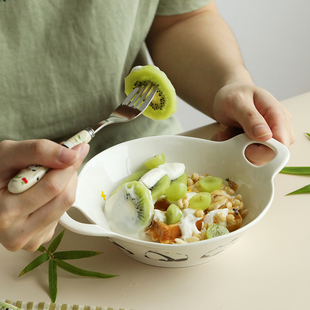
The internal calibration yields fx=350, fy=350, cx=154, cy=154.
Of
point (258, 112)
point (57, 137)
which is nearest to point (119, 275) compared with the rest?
point (258, 112)

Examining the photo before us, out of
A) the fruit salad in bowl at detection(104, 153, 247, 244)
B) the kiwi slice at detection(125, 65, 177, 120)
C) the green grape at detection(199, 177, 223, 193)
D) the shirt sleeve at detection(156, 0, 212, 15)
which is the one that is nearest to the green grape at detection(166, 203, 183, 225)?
the fruit salad in bowl at detection(104, 153, 247, 244)

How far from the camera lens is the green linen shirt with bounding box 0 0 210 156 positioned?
1052mm

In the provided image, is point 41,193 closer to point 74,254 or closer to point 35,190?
point 35,190

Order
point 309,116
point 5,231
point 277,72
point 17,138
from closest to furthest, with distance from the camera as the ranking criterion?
point 5,231 → point 17,138 → point 309,116 → point 277,72

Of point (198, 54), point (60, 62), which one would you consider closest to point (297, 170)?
point (198, 54)

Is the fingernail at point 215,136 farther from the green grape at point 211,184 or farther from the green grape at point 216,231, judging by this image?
the green grape at point 216,231

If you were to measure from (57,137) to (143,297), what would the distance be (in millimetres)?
702

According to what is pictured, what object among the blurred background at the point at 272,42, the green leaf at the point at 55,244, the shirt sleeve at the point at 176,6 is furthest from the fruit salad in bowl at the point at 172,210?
the blurred background at the point at 272,42

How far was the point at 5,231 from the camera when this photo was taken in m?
0.57

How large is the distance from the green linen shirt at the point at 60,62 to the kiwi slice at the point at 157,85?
0.19m

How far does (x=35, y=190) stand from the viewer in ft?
1.76

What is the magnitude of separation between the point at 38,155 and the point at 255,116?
0.56m

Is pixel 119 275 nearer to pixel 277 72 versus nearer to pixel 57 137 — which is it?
pixel 57 137

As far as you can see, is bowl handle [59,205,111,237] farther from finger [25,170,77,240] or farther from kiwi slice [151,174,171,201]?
kiwi slice [151,174,171,201]
